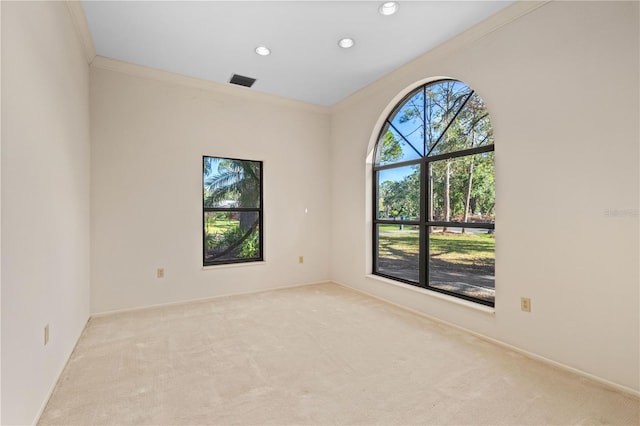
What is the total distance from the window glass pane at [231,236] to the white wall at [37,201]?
1509 millimetres

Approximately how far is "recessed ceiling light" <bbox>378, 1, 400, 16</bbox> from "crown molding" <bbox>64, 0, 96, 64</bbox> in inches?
92.6

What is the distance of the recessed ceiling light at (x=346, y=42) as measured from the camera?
9.37 ft

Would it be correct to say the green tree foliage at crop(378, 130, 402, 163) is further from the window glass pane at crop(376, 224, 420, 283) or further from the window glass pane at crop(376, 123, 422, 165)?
the window glass pane at crop(376, 224, 420, 283)

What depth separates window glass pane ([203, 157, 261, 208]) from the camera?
3979mm

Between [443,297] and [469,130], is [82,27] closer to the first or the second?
[469,130]

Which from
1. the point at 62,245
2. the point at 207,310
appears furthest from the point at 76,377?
the point at 207,310

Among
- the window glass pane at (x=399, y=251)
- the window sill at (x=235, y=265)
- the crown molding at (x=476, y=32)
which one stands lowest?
the window sill at (x=235, y=265)

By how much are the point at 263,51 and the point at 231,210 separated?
6.56ft

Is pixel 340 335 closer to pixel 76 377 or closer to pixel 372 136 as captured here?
pixel 76 377

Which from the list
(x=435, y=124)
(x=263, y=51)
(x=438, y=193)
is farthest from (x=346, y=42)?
(x=438, y=193)

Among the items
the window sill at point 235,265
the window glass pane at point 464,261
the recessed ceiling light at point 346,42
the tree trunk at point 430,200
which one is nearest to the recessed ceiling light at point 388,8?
the recessed ceiling light at point 346,42

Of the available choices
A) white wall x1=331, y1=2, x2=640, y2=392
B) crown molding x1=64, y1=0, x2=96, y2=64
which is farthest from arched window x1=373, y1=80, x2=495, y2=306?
crown molding x1=64, y1=0, x2=96, y2=64

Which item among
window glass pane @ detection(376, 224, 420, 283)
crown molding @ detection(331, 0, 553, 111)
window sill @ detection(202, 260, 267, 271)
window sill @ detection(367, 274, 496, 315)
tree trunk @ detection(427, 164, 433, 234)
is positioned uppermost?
crown molding @ detection(331, 0, 553, 111)

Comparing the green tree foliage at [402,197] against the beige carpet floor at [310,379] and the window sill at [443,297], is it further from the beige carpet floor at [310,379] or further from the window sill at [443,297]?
the beige carpet floor at [310,379]
